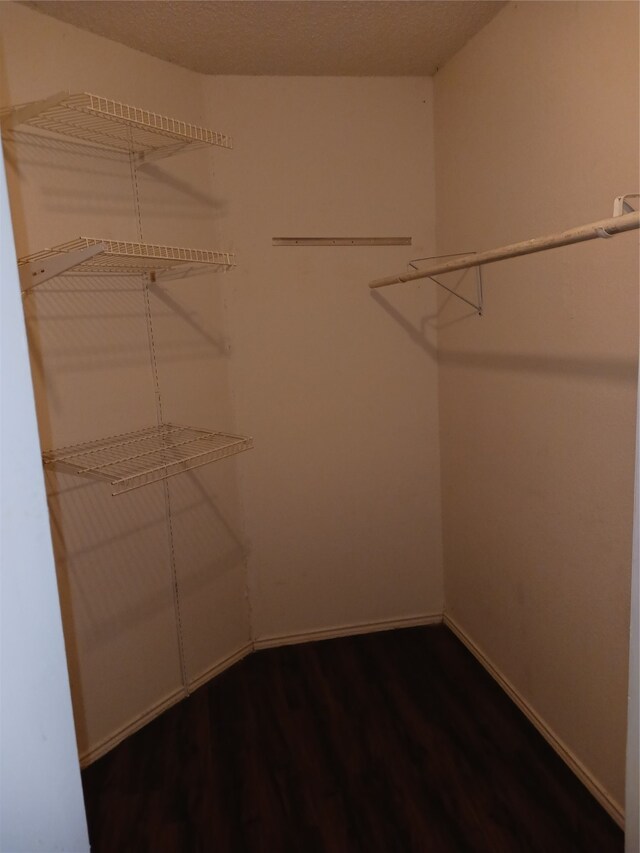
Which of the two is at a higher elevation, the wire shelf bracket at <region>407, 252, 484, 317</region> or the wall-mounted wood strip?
the wall-mounted wood strip

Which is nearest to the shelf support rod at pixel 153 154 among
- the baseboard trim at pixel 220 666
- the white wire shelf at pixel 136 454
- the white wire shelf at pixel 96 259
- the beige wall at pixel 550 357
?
the white wire shelf at pixel 96 259

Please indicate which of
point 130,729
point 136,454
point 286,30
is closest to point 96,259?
point 136,454

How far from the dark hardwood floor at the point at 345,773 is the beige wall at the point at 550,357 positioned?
0.16 meters

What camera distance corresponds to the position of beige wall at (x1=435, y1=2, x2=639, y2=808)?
5.22 ft

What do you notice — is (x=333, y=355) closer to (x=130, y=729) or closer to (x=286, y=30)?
(x=286, y=30)

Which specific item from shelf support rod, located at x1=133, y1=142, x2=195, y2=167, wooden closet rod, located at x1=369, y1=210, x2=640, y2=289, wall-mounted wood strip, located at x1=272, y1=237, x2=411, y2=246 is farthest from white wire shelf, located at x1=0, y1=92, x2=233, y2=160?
wooden closet rod, located at x1=369, y1=210, x2=640, y2=289

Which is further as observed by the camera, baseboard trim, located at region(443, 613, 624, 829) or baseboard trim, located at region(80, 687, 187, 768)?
baseboard trim, located at region(80, 687, 187, 768)

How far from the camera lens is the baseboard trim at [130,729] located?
2.06 metres

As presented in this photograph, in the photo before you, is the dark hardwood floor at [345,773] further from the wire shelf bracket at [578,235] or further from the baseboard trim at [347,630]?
the wire shelf bracket at [578,235]

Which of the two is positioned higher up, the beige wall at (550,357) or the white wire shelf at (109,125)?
the white wire shelf at (109,125)

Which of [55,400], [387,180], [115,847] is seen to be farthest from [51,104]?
[115,847]

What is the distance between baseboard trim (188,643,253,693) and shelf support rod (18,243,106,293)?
5.34 ft

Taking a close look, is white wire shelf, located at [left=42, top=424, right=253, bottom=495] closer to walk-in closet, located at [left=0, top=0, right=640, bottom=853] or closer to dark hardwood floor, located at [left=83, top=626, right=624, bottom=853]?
walk-in closet, located at [left=0, top=0, right=640, bottom=853]

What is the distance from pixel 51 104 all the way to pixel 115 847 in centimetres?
202
